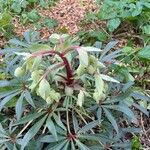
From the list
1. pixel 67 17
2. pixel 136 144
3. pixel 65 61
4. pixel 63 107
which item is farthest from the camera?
pixel 67 17

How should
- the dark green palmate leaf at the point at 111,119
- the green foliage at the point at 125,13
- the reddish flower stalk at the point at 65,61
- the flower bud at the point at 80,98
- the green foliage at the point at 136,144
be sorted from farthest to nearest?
the green foliage at the point at 125,13 → the green foliage at the point at 136,144 → the dark green palmate leaf at the point at 111,119 → the flower bud at the point at 80,98 → the reddish flower stalk at the point at 65,61

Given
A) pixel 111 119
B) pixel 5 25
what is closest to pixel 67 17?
pixel 5 25

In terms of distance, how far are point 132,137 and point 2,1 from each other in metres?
1.29

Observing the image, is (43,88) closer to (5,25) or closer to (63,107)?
(63,107)

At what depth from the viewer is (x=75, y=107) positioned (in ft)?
5.49

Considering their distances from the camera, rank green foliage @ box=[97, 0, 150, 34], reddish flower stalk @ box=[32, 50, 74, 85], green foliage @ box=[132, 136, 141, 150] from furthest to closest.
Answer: green foliage @ box=[97, 0, 150, 34] < green foliage @ box=[132, 136, 141, 150] < reddish flower stalk @ box=[32, 50, 74, 85]

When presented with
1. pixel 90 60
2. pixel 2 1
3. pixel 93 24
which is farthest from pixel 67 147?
pixel 2 1

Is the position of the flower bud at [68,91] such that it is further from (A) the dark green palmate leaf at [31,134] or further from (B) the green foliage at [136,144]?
(B) the green foliage at [136,144]

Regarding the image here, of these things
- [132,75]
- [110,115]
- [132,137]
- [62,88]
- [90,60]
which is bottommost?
[132,137]

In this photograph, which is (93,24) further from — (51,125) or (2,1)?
(51,125)

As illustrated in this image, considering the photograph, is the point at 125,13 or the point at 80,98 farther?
the point at 125,13

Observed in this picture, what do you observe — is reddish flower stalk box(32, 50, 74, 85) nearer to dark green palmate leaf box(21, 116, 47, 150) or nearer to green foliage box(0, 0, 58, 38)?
dark green palmate leaf box(21, 116, 47, 150)

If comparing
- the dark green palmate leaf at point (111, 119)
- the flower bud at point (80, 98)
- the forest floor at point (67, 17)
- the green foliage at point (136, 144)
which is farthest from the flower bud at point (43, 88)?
the forest floor at point (67, 17)

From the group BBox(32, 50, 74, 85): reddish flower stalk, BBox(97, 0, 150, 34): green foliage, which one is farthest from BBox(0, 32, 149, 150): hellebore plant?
BBox(97, 0, 150, 34): green foliage
